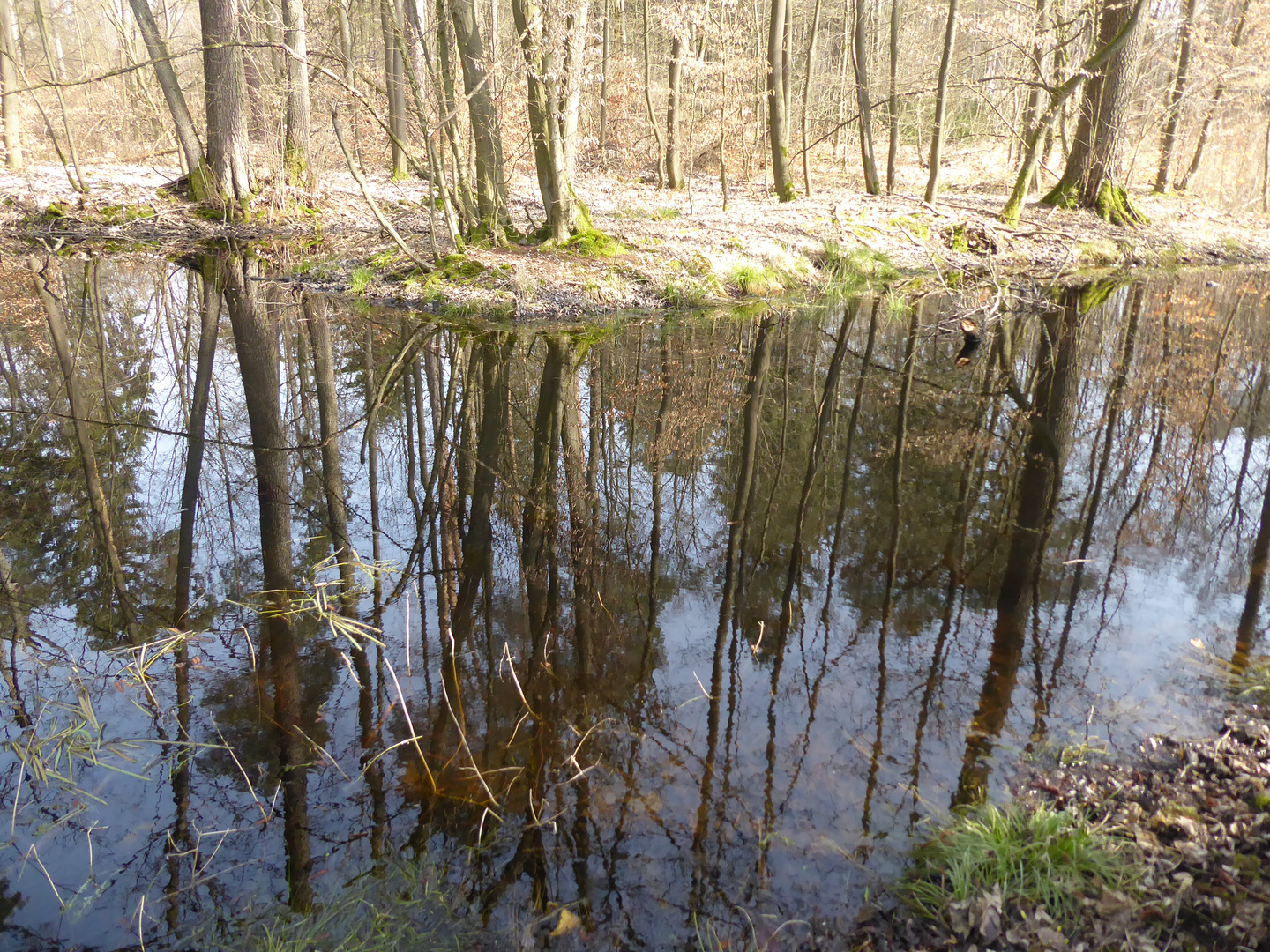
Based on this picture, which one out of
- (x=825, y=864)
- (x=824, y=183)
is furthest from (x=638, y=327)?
(x=824, y=183)

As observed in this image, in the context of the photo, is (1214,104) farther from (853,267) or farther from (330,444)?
(330,444)

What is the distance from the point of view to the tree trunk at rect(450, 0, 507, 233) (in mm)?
11195

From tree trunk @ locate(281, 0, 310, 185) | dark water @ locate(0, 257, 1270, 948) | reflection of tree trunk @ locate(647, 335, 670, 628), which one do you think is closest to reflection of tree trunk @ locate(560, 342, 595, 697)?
dark water @ locate(0, 257, 1270, 948)

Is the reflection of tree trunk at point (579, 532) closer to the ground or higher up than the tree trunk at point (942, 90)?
closer to the ground

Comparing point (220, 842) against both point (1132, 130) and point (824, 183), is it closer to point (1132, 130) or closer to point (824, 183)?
point (824, 183)

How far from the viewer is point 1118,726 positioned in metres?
3.55

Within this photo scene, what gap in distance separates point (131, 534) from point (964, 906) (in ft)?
17.8

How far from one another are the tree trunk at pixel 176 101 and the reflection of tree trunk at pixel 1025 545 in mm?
17003

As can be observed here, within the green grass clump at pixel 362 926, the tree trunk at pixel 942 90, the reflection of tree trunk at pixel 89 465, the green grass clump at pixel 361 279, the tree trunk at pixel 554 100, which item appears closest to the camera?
the green grass clump at pixel 362 926

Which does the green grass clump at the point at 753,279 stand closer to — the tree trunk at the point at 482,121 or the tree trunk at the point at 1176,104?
the tree trunk at the point at 482,121

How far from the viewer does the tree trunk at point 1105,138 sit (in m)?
17.1

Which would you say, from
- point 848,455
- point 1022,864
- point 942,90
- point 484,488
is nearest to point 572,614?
point 484,488

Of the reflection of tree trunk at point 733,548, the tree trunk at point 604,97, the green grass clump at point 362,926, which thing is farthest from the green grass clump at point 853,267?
the green grass clump at point 362,926

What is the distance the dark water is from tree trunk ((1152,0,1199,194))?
15833mm
